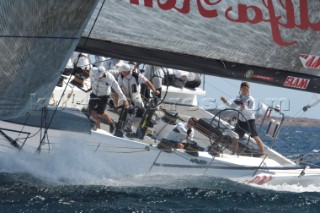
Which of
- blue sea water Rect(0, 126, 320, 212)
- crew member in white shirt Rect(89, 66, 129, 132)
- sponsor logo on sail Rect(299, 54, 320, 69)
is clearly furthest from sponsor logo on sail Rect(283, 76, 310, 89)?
crew member in white shirt Rect(89, 66, 129, 132)

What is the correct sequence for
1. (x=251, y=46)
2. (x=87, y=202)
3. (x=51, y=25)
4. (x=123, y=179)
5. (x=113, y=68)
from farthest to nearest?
(x=113, y=68)
(x=123, y=179)
(x=251, y=46)
(x=87, y=202)
(x=51, y=25)

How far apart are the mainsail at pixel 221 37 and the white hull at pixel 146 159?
5.28 ft

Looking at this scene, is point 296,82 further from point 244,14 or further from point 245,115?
point 245,115

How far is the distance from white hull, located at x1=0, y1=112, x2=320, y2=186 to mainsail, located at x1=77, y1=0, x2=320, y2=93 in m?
1.61

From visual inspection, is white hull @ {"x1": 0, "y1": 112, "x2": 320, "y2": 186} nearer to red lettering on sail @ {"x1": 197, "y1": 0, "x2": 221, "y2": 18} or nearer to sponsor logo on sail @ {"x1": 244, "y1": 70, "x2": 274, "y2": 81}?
sponsor logo on sail @ {"x1": 244, "y1": 70, "x2": 274, "y2": 81}

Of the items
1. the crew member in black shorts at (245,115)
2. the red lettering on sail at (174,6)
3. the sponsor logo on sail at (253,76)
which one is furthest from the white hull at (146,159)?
the red lettering on sail at (174,6)

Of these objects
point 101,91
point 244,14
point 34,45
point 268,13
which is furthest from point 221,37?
point 34,45

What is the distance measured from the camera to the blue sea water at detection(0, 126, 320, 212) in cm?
827

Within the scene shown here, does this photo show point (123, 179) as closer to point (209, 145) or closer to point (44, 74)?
point (209, 145)

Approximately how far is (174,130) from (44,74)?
10.3 ft

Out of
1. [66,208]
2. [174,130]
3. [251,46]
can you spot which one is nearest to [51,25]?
[66,208]

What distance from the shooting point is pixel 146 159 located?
10.4 meters

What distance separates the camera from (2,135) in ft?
32.0

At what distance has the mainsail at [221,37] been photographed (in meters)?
8.77
